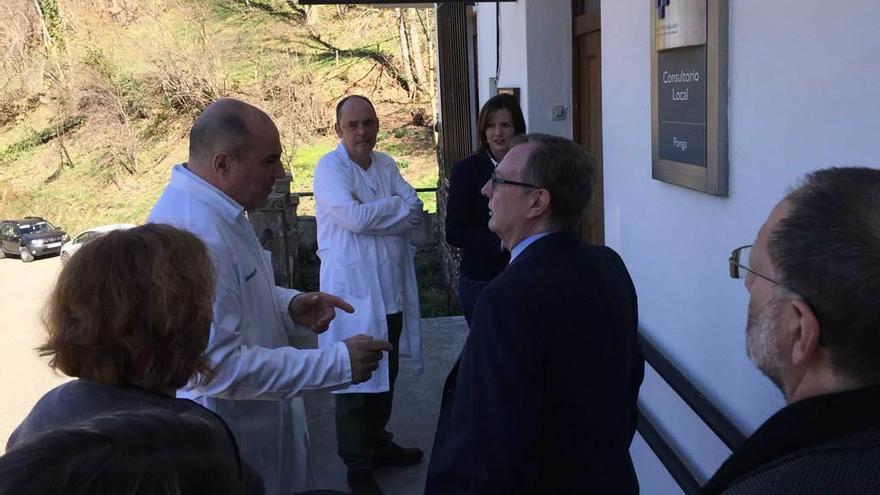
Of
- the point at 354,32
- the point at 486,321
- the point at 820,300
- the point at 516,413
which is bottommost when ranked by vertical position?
the point at 516,413

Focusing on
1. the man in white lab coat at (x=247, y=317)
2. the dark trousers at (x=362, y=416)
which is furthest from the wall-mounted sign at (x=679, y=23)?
the dark trousers at (x=362, y=416)

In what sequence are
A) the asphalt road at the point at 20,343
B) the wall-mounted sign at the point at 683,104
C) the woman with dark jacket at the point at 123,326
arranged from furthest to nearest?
1. the asphalt road at the point at 20,343
2. the wall-mounted sign at the point at 683,104
3. the woman with dark jacket at the point at 123,326

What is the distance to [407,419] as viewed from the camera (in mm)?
5066

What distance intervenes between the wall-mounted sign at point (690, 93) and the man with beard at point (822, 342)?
1377 millimetres

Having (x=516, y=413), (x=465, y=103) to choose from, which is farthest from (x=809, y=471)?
(x=465, y=103)

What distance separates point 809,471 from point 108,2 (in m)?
29.9

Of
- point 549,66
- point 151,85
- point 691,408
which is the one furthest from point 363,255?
point 151,85

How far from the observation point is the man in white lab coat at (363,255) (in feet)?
12.7

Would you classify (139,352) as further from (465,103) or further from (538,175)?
(465,103)

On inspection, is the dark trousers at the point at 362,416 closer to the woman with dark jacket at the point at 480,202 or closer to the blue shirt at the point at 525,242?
the woman with dark jacket at the point at 480,202

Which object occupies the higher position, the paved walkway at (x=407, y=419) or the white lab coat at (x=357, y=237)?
the white lab coat at (x=357, y=237)

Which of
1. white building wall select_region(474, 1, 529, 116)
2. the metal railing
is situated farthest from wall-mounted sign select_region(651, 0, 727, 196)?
white building wall select_region(474, 1, 529, 116)

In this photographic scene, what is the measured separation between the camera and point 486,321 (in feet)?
6.04

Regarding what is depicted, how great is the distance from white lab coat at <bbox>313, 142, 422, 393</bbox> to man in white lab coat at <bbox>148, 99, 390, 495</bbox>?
1.29 m
